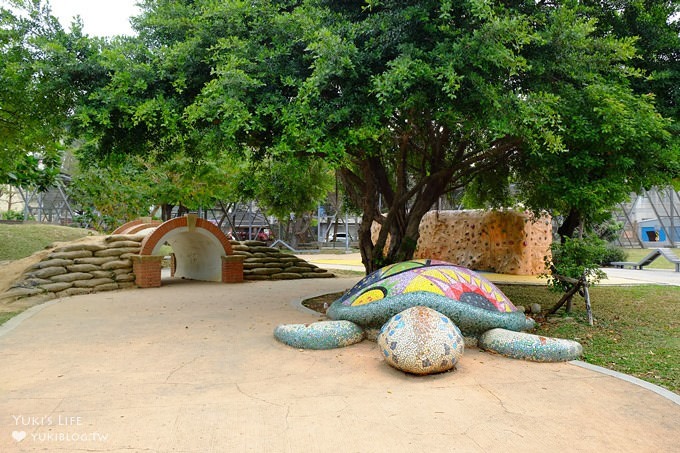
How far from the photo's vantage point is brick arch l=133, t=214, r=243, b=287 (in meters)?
13.8

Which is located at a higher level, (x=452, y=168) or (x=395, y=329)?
(x=452, y=168)

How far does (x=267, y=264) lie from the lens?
16.4 metres

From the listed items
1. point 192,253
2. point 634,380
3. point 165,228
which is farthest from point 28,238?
point 634,380

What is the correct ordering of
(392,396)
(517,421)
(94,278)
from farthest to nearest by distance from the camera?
(94,278)
(392,396)
(517,421)

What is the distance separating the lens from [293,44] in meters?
7.30

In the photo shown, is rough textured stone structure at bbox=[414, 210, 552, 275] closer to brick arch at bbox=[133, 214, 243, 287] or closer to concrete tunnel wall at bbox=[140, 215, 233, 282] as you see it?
brick arch at bbox=[133, 214, 243, 287]

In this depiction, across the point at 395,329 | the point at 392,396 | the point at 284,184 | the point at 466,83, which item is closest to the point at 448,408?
the point at 392,396

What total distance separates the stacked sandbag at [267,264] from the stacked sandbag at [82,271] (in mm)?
3372

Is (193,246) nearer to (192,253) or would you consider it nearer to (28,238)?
(192,253)

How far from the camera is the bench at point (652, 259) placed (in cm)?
1969

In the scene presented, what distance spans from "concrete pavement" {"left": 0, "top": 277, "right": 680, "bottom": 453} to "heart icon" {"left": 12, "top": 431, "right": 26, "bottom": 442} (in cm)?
2

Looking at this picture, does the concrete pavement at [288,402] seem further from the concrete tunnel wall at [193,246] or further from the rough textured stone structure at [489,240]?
the rough textured stone structure at [489,240]

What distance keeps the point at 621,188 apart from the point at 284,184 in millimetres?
12728

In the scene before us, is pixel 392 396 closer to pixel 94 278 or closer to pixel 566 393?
pixel 566 393
